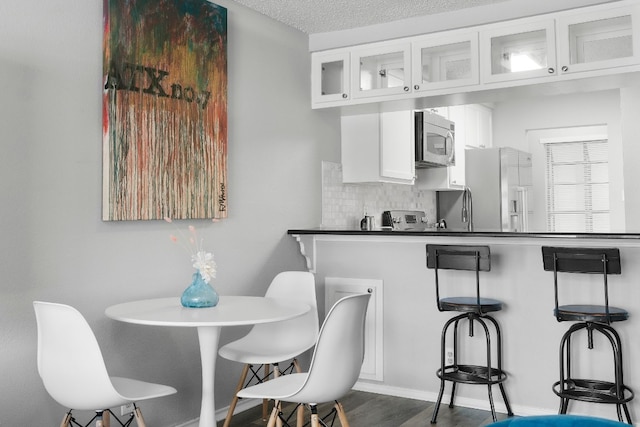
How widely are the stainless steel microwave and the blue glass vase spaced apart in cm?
317

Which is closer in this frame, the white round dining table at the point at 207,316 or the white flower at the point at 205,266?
the white round dining table at the point at 207,316

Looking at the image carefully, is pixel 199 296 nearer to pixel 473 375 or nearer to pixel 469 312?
pixel 469 312

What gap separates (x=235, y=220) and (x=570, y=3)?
2.36 m

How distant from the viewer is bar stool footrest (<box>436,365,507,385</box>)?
3.61 metres

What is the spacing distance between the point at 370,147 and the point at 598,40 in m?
1.81

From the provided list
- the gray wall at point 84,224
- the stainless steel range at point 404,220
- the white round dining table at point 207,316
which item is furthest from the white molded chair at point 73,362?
the stainless steel range at point 404,220

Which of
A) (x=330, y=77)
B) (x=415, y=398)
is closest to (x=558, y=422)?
(x=415, y=398)

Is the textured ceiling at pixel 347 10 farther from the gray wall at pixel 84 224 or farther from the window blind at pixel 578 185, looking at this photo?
the window blind at pixel 578 185

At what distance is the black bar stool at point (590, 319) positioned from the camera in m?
3.25

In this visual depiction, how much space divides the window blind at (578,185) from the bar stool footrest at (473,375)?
12.9 ft

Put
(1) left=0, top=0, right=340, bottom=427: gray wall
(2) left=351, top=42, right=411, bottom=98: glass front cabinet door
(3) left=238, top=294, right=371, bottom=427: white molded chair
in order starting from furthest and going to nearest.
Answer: (2) left=351, top=42, right=411, bottom=98: glass front cabinet door → (1) left=0, top=0, right=340, bottom=427: gray wall → (3) left=238, top=294, right=371, bottom=427: white molded chair

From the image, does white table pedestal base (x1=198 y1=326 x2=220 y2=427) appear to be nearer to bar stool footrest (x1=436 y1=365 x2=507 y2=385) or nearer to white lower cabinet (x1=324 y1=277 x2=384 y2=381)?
bar stool footrest (x1=436 y1=365 x2=507 y2=385)

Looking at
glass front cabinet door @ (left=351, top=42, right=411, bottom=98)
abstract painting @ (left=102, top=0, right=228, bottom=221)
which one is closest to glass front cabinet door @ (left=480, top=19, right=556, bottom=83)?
glass front cabinet door @ (left=351, top=42, right=411, bottom=98)

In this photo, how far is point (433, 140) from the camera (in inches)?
231
